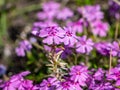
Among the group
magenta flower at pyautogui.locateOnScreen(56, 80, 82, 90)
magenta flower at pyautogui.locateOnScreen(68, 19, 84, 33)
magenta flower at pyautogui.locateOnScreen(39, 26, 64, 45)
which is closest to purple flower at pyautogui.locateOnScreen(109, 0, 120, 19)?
magenta flower at pyautogui.locateOnScreen(68, 19, 84, 33)

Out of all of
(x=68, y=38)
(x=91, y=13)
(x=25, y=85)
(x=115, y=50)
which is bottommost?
(x=25, y=85)

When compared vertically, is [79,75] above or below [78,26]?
below

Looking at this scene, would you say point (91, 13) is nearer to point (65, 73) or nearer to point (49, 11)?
point (49, 11)

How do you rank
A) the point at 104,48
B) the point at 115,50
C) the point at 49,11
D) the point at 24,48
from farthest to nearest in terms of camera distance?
the point at 49,11 < the point at 24,48 < the point at 104,48 < the point at 115,50

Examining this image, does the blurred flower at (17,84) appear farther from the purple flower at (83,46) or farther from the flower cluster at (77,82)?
the purple flower at (83,46)

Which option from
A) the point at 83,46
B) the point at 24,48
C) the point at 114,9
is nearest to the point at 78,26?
the point at 114,9

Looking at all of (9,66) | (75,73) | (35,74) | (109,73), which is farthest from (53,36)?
(9,66)

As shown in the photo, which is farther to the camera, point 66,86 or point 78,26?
point 78,26

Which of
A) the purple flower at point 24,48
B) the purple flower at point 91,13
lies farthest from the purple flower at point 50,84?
the purple flower at point 91,13
